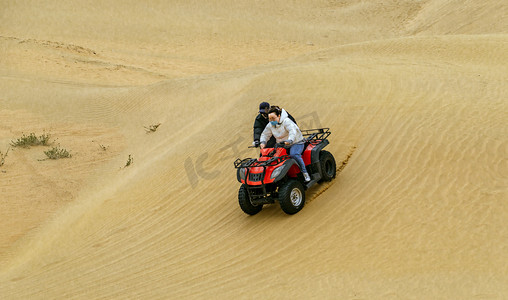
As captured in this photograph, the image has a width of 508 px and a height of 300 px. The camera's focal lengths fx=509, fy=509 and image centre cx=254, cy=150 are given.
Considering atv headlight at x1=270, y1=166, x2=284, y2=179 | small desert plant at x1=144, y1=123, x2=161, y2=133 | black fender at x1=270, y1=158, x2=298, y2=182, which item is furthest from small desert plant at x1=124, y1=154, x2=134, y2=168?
atv headlight at x1=270, y1=166, x2=284, y2=179

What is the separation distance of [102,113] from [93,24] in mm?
20480

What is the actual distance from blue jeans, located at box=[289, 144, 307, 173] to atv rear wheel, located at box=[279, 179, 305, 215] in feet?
0.86

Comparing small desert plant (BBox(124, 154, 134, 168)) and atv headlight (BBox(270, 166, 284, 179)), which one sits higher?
small desert plant (BBox(124, 154, 134, 168))

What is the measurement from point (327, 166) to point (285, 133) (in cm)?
94

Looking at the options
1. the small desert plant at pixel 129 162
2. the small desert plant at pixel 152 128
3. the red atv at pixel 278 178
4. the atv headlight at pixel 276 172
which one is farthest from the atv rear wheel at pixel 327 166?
the small desert plant at pixel 152 128

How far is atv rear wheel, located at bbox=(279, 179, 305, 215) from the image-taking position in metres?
7.41

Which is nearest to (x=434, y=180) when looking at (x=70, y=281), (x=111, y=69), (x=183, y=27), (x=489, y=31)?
(x=70, y=281)

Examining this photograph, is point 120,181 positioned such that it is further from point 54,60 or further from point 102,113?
point 54,60

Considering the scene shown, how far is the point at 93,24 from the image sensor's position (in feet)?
119

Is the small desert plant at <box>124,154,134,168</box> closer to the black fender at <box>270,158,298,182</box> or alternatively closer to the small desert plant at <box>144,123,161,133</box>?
the small desert plant at <box>144,123,161,133</box>

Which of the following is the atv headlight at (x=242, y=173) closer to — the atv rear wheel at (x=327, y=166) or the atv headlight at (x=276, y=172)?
the atv headlight at (x=276, y=172)

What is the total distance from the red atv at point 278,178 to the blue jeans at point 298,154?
7 cm

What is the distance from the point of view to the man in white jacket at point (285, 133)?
783 cm

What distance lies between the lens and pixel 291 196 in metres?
7.64
